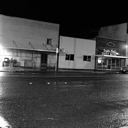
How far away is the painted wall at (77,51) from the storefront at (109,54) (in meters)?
1.63

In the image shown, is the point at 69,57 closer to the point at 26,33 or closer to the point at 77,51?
the point at 77,51

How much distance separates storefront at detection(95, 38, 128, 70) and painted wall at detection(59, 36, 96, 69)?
5.35 ft

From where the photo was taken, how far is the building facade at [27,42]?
34.4 m

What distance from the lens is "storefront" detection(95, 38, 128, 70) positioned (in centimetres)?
4402

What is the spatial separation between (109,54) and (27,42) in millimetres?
17017

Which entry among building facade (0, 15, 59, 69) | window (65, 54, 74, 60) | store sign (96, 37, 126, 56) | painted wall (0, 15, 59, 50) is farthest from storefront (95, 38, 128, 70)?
painted wall (0, 15, 59, 50)

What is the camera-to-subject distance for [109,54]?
45.3 m

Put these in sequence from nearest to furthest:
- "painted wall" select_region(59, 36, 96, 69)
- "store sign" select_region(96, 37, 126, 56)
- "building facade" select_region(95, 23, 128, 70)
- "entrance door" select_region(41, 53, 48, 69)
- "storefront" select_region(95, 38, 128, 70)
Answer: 1. "entrance door" select_region(41, 53, 48, 69)
2. "painted wall" select_region(59, 36, 96, 69)
3. "storefront" select_region(95, 38, 128, 70)
4. "store sign" select_region(96, 37, 126, 56)
5. "building facade" select_region(95, 23, 128, 70)

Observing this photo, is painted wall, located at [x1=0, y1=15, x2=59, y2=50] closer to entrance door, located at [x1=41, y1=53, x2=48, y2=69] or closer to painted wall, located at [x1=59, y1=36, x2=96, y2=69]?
entrance door, located at [x1=41, y1=53, x2=48, y2=69]

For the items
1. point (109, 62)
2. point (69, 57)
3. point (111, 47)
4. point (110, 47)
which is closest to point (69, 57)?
point (69, 57)

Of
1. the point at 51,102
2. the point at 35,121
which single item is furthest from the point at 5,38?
the point at 35,121

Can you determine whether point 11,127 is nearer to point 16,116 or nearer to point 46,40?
point 16,116

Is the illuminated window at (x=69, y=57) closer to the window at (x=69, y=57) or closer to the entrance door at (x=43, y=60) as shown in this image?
the window at (x=69, y=57)

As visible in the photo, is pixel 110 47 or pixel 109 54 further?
pixel 110 47
